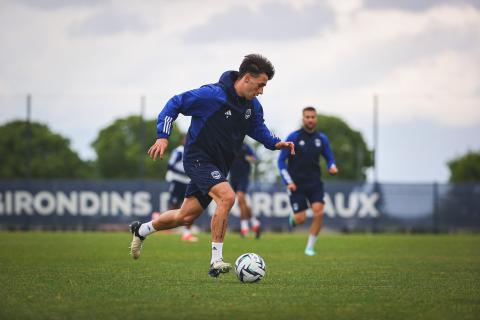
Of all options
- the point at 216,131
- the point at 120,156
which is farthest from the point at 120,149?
the point at 216,131

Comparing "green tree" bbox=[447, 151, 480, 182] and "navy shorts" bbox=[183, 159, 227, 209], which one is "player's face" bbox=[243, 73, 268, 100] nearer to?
"navy shorts" bbox=[183, 159, 227, 209]

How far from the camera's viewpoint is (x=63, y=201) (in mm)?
29391

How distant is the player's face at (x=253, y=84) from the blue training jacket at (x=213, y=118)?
0.42 feet

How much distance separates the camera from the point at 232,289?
8.41 m

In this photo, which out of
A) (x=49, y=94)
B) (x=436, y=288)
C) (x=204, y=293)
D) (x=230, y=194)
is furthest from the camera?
(x=49, y=94)

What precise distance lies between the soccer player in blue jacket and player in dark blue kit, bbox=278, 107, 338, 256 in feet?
19.7

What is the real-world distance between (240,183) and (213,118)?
12952 mm

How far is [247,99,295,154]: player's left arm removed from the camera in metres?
9.99

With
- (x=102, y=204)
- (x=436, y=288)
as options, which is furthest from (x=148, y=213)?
(x=436, y=288)

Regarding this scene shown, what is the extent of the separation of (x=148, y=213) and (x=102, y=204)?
1588 mm

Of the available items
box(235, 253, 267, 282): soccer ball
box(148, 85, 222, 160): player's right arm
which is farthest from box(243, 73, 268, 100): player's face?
box(235, 253, 267, 282): soccer ball

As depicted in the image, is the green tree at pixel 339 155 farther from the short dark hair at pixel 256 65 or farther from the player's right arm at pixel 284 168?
the short dark hair at pixel 256 65

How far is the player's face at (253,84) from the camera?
9481 millimetres

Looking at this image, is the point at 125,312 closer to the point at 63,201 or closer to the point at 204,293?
the point at 204,293
